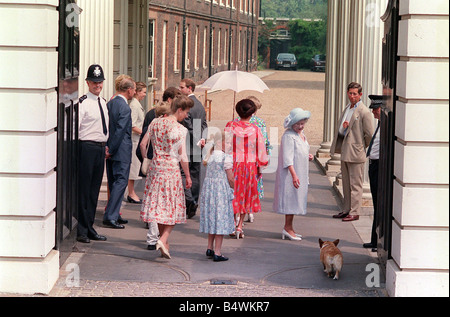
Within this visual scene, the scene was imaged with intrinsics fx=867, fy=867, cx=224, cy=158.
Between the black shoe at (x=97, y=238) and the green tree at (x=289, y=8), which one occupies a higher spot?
the green tree at (x=289, y=8)

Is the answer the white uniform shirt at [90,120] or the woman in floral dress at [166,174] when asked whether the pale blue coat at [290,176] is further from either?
the white uniform shirt at [90,120]

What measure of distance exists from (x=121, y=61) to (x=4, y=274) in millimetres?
8672

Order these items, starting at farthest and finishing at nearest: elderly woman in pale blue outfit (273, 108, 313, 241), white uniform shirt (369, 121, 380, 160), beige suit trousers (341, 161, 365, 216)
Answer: beige suit trousers (341, 161, 365, 216), elderly woman in pale blue outfit (273, 108, 313, 241), white uniform shirt (369, 121, 380, 160)

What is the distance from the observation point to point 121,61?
49.6ft

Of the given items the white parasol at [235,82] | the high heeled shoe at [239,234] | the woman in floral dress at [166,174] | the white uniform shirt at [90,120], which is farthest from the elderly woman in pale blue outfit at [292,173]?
the white uniform shirt at [90,120]

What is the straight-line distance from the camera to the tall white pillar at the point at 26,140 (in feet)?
21.8

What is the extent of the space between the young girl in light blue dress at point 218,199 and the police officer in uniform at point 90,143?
4.43 ft

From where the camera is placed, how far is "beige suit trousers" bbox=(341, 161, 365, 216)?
35.5ft

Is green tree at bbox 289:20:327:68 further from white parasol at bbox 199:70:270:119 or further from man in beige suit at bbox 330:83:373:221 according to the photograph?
man in beige suit at bbox 330:83:373:221

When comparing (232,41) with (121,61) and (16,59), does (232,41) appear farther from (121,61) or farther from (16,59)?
(16,59)

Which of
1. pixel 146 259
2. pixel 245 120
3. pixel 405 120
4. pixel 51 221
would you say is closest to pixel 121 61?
pixel 245 120

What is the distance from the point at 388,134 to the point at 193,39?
39.3 metres

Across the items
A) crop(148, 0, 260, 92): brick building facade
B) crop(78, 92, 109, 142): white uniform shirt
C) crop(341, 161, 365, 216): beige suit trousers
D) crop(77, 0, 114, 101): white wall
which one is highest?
crop(148, 0, 260, 92): brick building facade

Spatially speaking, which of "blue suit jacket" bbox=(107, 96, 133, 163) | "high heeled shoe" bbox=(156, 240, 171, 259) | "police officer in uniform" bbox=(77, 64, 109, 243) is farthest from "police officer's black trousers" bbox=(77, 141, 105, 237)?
"high heeled shoe" bbox=(156, 240, 171, 259)
